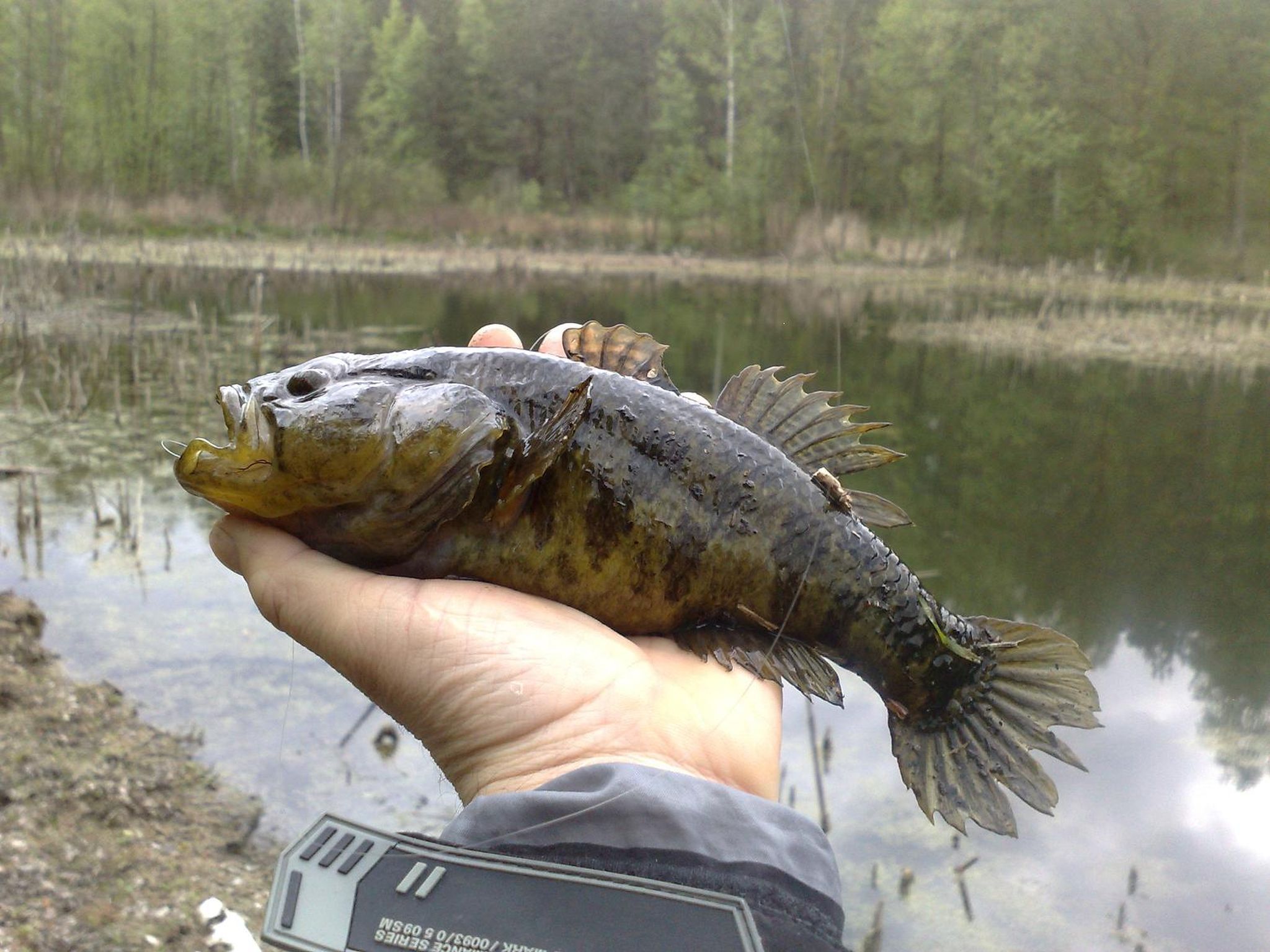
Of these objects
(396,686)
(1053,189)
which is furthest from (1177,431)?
(1053,189)

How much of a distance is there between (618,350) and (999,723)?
1.43 m

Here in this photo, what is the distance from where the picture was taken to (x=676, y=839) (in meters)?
1.84

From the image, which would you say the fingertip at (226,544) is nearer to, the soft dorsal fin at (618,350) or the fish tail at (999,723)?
the soft dorsal fin at (618,350)

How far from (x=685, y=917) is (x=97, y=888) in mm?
4408

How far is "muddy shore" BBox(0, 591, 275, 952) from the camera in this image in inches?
181

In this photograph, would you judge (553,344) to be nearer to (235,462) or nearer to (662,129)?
(235,462)

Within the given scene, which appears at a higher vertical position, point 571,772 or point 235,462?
point 235,462

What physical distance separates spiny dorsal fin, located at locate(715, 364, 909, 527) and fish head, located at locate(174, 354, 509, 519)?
0.69 m

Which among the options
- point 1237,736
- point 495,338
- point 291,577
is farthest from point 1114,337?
point 291,577

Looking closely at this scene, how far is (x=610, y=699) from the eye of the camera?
7.38 feet

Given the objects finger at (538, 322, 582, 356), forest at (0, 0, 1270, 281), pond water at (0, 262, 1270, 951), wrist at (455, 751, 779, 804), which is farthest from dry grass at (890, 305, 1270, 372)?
wrist at (455, 751, 779, 804)

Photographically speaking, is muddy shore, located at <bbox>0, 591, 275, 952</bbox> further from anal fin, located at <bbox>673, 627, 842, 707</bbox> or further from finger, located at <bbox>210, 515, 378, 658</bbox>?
anal fin, located at <bbox>673, 627, 842, 707</bbox>

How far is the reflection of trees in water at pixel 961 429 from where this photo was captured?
10352 mm

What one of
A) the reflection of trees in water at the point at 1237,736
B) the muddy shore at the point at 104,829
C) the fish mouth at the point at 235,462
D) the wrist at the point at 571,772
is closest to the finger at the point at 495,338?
the fish mouth at the point at 235,462
